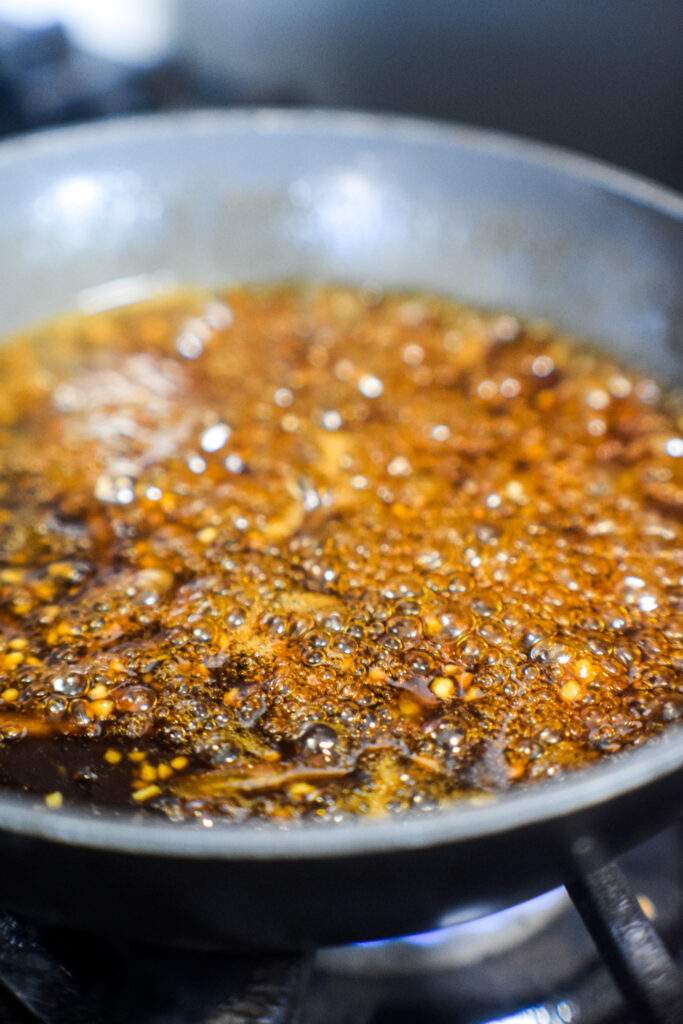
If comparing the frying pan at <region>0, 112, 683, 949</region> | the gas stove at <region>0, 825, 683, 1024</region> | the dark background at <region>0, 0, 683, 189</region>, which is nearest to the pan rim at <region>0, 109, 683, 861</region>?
the gas stove at <region>0, 825, 683, 1024</region>

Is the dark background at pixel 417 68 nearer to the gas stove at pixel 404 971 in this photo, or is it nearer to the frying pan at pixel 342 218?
the frying pan at pixel 342 218

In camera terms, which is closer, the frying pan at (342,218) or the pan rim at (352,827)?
the pan rim at (352,827)

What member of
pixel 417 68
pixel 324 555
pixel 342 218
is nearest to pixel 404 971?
pixel 324 555

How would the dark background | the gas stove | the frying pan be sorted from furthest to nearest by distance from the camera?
the dark background → the frying pan → the gas stove

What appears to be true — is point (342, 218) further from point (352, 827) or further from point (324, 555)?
point (352, 827)

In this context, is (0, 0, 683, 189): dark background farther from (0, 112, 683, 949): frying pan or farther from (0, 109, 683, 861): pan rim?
(0, 109, 683, 861): pan rim

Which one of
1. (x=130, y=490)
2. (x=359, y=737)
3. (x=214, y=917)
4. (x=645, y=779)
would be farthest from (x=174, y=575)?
(x=645, y=779)

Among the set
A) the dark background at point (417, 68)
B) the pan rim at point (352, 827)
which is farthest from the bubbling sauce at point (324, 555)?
the dark background at point (417, 68)
